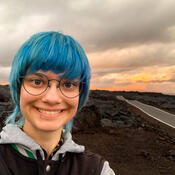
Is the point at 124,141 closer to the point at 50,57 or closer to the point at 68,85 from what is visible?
the point at 68,85

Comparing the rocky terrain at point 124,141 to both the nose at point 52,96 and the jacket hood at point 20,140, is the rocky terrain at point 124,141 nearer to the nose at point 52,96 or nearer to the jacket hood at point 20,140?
the jacket hood at point 20,140

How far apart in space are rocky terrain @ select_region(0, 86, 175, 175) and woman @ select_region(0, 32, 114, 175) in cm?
488

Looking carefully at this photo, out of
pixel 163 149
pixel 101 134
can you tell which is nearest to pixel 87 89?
pixel 163 149

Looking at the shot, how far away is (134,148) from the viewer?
812 cm

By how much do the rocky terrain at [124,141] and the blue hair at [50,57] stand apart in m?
5.25

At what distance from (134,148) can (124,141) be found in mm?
863

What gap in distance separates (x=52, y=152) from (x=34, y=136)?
0.23 meters

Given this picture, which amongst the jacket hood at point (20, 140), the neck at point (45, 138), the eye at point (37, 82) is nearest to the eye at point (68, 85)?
the eye at point (37, 82)

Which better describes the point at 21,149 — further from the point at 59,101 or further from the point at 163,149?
the point at 163,149

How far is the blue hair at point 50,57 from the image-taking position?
1685 mm

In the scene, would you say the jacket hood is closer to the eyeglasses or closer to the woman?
the woman

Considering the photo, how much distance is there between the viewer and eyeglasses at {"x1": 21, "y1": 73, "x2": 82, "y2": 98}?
167cm

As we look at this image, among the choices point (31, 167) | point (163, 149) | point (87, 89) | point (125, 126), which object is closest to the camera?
point (31, 167)

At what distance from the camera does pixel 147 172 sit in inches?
245
